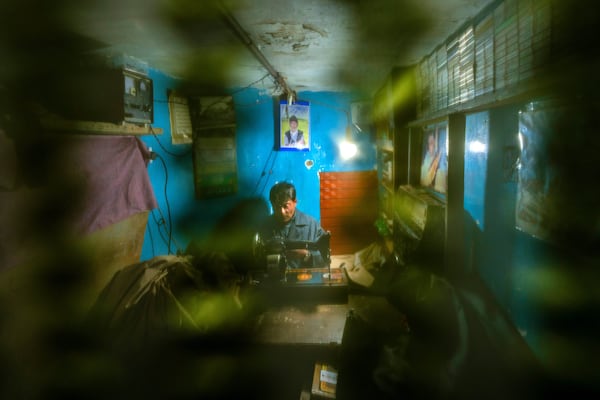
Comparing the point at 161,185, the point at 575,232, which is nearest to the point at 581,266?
the point at 575,232

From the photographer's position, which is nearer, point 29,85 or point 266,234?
point 29,85

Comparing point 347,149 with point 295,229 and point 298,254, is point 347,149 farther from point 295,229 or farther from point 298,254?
point 298,254

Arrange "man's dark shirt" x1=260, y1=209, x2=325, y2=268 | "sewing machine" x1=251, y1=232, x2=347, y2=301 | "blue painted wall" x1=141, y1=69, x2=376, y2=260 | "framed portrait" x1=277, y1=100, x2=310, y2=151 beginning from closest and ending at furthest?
"sewing machine" x1=251, y1=232, x2=347, y2=301 < "man's dark shirt" x1=260, y1=209, x2=325, y2=268 < "blue painted wall" x1=141, y1=69, x2=376, y2=260 < "framed portrait" x1=277, y1=100, x2=310, y2=151

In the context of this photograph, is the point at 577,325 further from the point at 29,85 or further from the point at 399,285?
the point at 29,85

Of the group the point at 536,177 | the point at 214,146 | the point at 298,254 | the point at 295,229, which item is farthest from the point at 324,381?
the point at 214,146

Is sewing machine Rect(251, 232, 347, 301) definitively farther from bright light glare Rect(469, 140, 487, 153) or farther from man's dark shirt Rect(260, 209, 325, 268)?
man's dark shirt Rect(260, 209, 325, 268)

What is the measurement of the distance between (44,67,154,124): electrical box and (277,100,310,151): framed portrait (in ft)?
13.4

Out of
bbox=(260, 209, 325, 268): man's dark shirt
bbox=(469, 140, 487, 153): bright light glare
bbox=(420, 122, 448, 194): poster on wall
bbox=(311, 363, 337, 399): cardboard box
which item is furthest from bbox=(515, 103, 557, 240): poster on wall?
bbox=(260, 209, 325, 268): man's dark shirt

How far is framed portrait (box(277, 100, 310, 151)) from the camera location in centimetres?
Result: 722

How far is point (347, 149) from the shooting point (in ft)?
24.5

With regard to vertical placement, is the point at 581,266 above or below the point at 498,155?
below

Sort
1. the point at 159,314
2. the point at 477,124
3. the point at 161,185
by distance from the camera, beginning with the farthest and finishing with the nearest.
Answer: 1. the point at 161,185
2. the point at 477,124
3. the point at 159,314

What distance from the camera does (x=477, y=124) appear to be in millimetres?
3059

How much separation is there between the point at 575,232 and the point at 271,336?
2275mm
